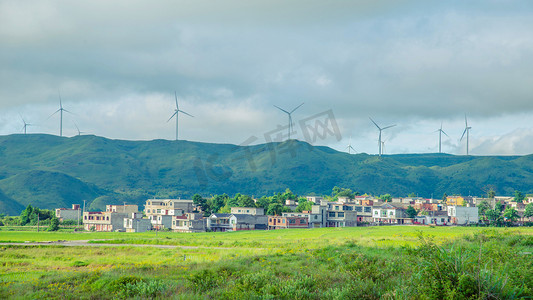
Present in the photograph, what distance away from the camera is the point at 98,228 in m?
144

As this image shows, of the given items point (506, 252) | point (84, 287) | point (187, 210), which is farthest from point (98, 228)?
point (506, 252)

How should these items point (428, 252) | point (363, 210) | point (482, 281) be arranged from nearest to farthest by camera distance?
point (482, 281) → point (428, 252) → point (363, 210)

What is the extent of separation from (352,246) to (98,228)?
108892 mm

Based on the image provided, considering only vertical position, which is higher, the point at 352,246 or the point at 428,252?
the point at 428,252

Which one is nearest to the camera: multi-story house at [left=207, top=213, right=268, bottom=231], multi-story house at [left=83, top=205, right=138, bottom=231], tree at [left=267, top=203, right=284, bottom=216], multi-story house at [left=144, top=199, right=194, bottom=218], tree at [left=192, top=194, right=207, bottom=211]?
multi-story house at [left=207, top=213, right=268, bottom=231]

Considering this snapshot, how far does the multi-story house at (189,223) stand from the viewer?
5143 inches

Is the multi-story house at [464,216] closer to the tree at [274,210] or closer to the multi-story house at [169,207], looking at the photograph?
the tree at [274,210]

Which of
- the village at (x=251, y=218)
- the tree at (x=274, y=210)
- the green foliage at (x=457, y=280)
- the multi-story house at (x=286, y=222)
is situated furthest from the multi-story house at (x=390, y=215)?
the green foliage at (x=457, y=280)

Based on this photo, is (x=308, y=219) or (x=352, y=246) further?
(x=308, y=219)

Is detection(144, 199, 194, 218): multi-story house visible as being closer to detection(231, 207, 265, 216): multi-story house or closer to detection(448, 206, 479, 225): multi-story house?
detection(231, 207, 265, 216): multi-story house

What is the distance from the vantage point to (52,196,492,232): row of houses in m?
134

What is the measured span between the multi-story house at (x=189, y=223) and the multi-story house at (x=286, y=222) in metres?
19.3

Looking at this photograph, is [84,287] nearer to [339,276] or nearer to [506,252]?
[339,276]

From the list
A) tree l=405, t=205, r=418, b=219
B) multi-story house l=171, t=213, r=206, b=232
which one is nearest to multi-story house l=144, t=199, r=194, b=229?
multi-story house l=171, t=213, r=206, b=232
